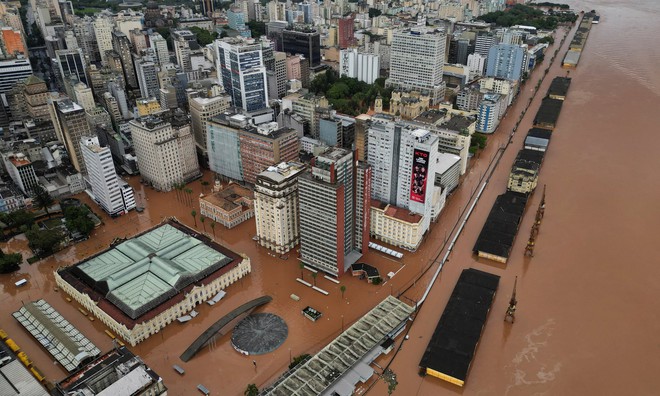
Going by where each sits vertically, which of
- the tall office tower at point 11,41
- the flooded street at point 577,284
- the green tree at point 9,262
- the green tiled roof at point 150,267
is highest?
the tall office tower at point 11,41

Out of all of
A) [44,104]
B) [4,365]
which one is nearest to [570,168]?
[4,365]

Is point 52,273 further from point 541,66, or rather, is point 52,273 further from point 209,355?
point 541,66

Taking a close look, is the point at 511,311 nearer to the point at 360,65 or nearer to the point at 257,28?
the point at 360,65

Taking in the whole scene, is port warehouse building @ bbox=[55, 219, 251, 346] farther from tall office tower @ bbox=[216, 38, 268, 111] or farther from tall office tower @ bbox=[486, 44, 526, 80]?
tall office tower @ bbox=[486, 44, 526, 80]

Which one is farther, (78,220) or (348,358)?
(78,220)

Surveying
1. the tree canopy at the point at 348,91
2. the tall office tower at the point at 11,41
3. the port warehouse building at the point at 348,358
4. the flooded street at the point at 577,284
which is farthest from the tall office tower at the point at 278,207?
the tall office tower at the point at 11,41

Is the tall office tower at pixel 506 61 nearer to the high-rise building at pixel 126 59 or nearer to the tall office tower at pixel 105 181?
the high-rise building at pixel 126 59

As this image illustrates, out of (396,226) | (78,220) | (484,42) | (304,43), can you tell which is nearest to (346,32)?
(304,43)
